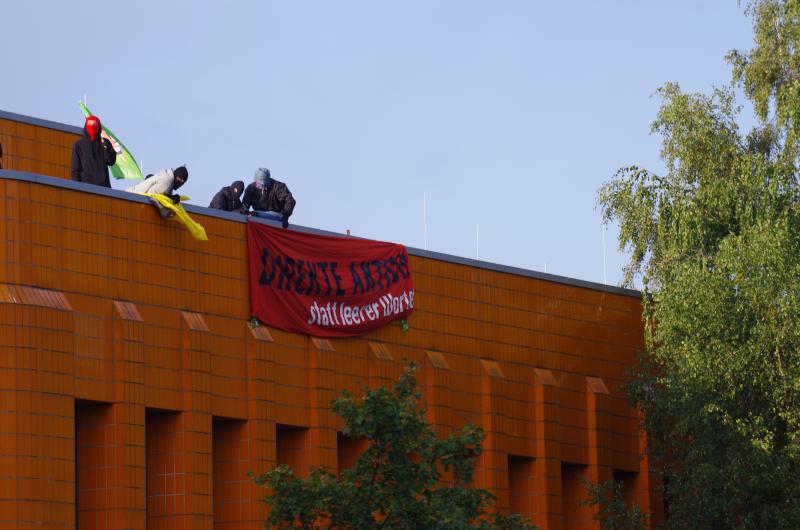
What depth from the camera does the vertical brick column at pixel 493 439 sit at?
37.9m

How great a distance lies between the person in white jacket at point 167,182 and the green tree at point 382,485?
6.85 metres

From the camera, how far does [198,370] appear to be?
32.1 metres

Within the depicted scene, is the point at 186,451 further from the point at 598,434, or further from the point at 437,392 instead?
the point at 598,434

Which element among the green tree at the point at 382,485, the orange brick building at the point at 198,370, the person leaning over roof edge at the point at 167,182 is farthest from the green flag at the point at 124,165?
the green tree at the point at 382,485

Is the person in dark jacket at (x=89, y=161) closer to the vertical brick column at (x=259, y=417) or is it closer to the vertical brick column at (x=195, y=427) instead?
the vertical brick column at (x=195, y=427)

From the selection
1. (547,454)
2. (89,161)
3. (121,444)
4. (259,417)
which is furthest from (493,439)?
(89,161)

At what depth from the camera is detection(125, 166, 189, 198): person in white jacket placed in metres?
31.8

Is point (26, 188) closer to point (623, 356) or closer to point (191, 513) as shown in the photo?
point (191, 513)

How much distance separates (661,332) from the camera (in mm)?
37656

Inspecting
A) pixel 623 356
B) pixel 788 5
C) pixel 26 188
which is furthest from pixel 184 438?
pixel 788 5

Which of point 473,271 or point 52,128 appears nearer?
point 52,128

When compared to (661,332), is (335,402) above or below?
below

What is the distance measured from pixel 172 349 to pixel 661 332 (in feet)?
35.2

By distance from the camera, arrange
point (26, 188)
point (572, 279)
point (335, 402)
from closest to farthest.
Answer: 1. point (335, 402)
2. point (26, 188)
3. point (572, 279)
